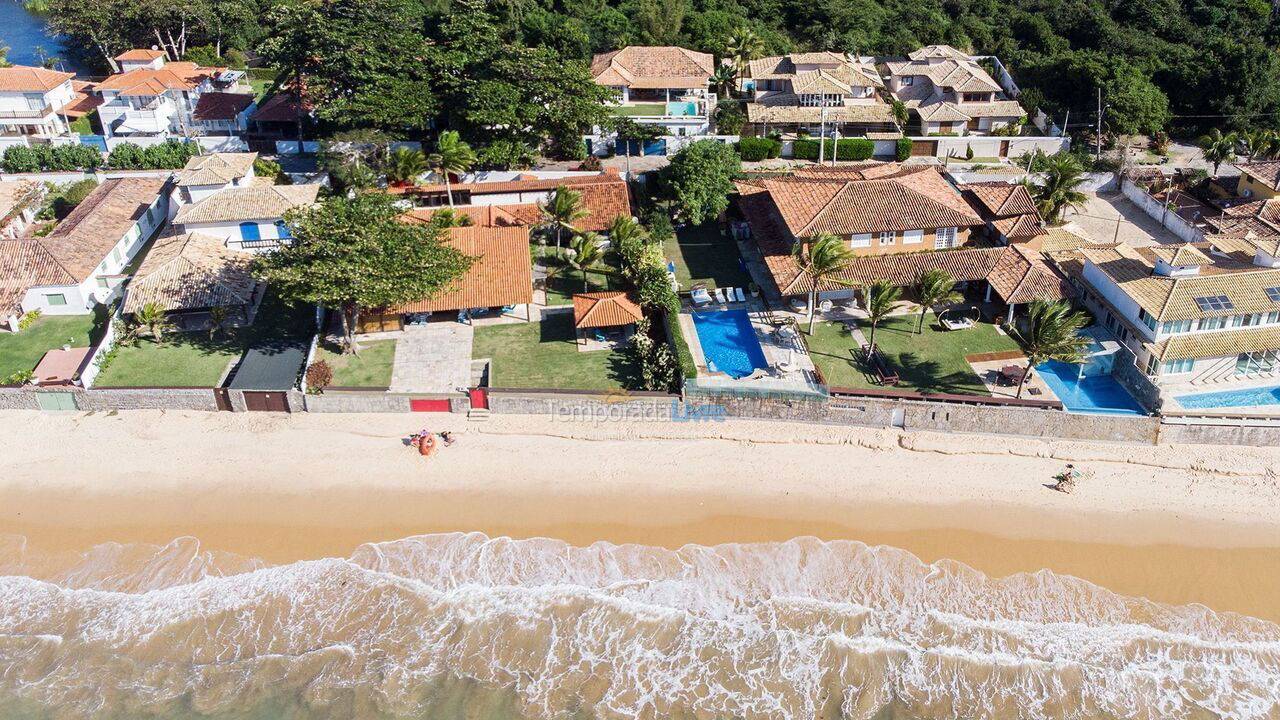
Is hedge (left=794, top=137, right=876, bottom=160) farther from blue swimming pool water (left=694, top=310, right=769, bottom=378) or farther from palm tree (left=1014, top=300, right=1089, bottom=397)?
palm tree (left=1014, top=300, right=1089, bottom=397)

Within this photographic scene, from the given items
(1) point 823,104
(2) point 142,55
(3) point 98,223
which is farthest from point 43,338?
(1) point 823,104

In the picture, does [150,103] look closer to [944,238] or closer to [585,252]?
[585,252]

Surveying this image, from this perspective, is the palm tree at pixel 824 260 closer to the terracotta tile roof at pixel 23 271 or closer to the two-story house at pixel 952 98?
the two-story house at pixel 952 98

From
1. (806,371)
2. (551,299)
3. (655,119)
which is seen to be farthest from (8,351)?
(655,119)

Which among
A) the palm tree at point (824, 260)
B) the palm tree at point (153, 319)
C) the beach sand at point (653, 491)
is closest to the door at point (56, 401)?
the beach sand at point (653, 491)

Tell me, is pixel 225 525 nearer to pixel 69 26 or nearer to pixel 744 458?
pixel 744 458

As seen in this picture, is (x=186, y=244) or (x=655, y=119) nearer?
(x=186, y=244)
